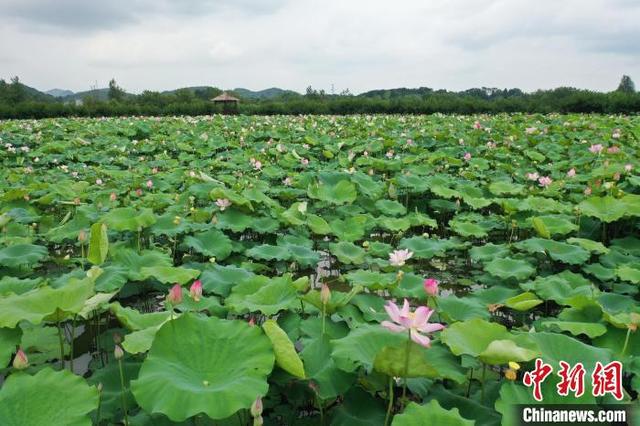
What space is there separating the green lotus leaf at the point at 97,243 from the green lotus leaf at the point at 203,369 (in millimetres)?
1004

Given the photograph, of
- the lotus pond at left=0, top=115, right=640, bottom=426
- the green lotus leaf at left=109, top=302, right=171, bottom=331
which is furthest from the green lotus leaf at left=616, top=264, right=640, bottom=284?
the green lotus leaf at left=109, top=302, right=171, bottom=331

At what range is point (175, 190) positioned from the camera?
206 inches

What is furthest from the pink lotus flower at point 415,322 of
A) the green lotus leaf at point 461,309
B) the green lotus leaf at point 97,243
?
the green lotus leaf at point 97,243

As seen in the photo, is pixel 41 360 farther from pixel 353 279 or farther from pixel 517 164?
pixel 517 164

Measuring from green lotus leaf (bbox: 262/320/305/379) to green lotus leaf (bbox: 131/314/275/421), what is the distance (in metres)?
0.02

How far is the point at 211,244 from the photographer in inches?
133

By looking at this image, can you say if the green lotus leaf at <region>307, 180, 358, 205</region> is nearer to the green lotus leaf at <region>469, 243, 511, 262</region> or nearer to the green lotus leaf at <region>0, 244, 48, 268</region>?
the green lotus leaf at <region>469, 243, 511, 262</region>

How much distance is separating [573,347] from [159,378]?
4.40ft

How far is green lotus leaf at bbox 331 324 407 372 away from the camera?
1561mm

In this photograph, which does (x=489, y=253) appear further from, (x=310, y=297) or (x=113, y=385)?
→ (x=113, y=385)

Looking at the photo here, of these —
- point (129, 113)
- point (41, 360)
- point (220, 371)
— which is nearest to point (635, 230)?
point (220, 371)

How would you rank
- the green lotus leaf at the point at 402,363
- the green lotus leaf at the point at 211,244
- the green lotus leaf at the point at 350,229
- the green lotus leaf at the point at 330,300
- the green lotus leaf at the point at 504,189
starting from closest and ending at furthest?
the green lotus leaf at the point at 402,363, the green lotus leaf at the point at 330,300, the green lotus leaf at the point at 211,244, the green lotus leaf at the point at 350,229, the green lotus leaf at the point at 504,189

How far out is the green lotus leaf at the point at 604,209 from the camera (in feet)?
11.7

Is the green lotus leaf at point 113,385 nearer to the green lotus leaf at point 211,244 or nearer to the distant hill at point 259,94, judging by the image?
the green lotus leaf at point 211,244
